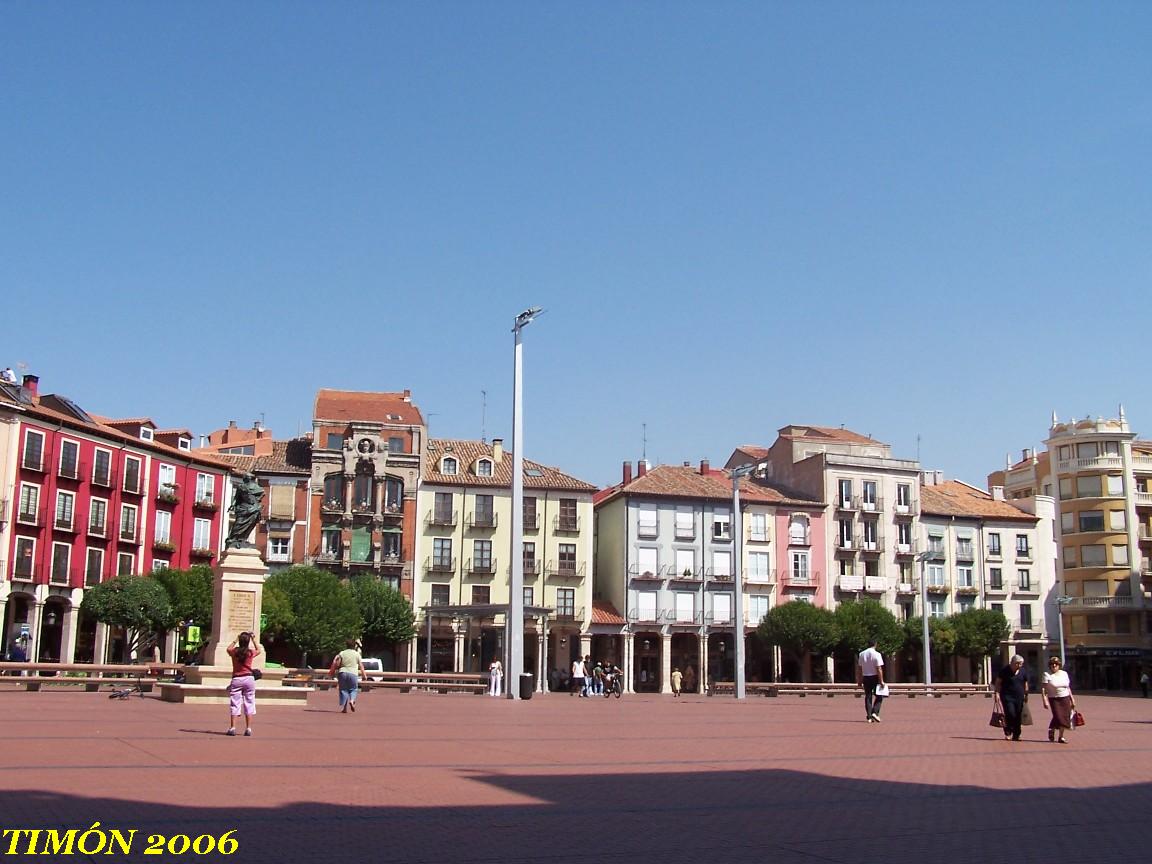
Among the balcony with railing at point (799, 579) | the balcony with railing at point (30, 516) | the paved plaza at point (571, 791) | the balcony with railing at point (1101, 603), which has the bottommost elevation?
the paved plaza at point (571, 791)

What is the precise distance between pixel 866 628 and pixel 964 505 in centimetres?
1815

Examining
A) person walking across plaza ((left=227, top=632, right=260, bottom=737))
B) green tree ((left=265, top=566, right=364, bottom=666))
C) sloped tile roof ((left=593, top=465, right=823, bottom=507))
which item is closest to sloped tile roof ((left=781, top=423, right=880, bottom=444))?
sloped tile roof ((left=593, top=465, right=823, bottom=507))

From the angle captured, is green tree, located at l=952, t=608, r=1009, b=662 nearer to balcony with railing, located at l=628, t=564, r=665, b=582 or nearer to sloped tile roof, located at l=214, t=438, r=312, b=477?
balcony with railing, located at l=628, t=564, r=665, b=582

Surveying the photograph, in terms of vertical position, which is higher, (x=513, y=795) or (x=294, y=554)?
(x=294, y=554)

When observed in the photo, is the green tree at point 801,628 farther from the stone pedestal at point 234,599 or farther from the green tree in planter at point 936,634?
the stone pedestal at point 234,599

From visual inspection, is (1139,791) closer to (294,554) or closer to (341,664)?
(341,664)

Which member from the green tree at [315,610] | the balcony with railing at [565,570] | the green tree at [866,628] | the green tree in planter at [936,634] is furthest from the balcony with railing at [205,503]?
the green tree in planter at [936,634]

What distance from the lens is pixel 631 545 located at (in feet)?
249

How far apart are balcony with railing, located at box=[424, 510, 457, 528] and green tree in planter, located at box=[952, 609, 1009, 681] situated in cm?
3040

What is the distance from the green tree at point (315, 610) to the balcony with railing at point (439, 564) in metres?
10.5

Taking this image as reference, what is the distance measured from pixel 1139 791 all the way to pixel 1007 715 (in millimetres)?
7803

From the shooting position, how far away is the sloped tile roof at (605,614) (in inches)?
2926

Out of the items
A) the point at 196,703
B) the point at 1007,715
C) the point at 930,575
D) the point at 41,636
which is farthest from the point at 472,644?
the point at 1007,715

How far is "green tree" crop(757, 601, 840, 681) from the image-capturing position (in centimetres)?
7094
